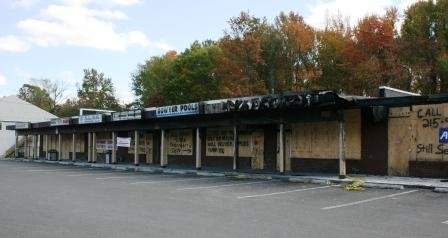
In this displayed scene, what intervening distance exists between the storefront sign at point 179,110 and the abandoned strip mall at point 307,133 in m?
0.05

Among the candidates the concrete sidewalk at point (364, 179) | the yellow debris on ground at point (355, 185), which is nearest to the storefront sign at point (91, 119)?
the concrete sidewalk at point (364, 179)

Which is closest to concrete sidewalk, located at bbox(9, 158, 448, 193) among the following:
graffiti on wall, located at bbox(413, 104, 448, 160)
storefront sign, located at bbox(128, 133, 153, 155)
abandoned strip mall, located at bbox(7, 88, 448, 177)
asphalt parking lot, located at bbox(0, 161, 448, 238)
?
asphalt parking lot, located at bbox(0, 161, 448, 238)

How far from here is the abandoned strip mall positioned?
61.0 ft

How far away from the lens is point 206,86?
56.1 m

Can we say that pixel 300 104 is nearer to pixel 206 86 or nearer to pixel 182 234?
pixel 182 234

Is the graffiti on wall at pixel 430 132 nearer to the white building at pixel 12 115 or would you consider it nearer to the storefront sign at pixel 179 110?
the storefront sign at pixel 179 110

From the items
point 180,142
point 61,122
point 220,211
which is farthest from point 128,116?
point 220,211

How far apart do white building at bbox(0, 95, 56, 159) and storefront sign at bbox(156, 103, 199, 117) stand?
37816 mm

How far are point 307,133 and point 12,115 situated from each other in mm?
51080

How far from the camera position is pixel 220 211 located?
11883 mm

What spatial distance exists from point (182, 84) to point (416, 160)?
135 feet

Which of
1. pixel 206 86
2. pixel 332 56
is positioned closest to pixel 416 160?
pixel 332 56

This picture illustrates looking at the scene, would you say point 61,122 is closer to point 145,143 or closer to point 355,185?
point 145,143

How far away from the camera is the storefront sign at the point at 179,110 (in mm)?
24903
